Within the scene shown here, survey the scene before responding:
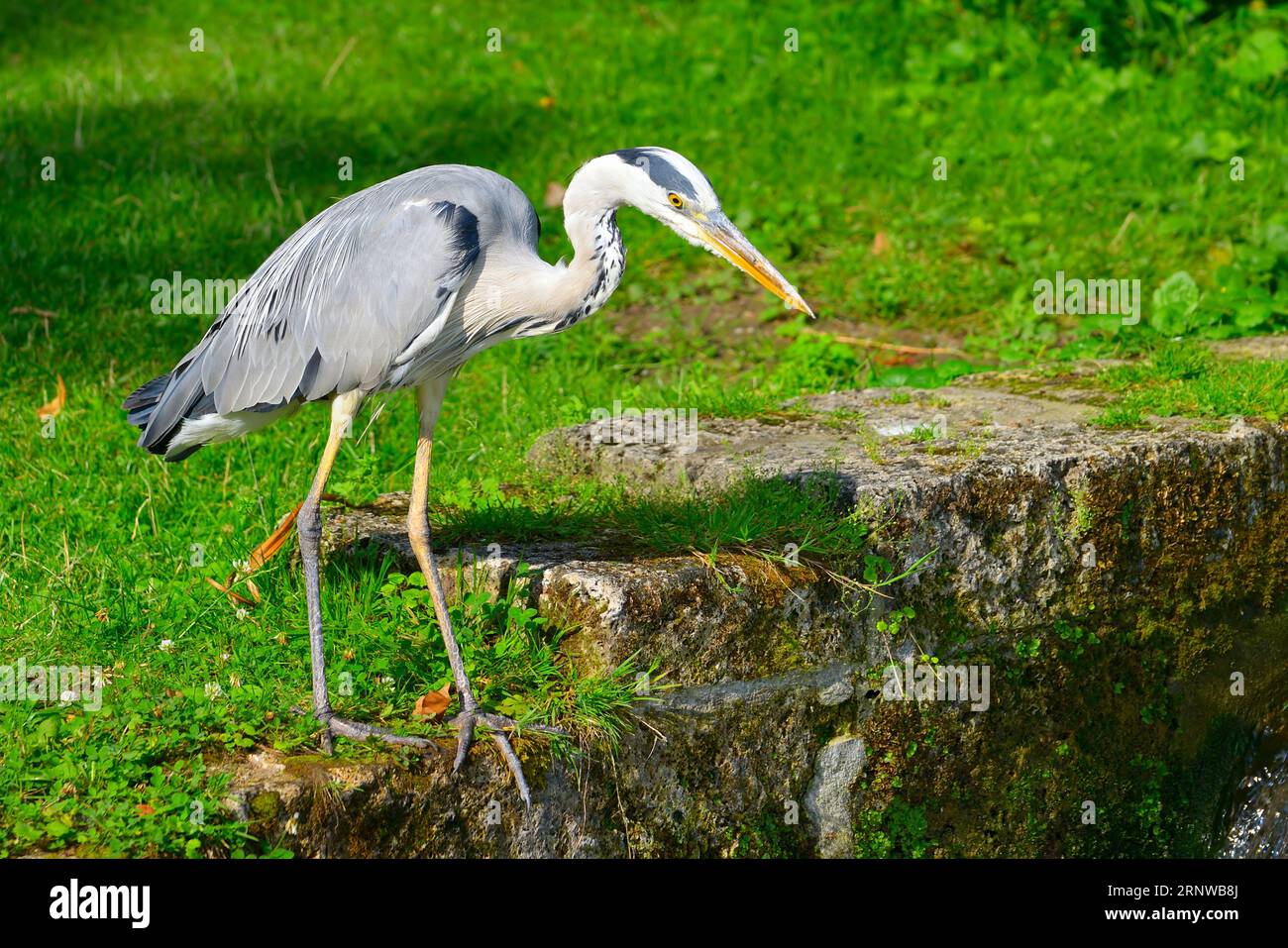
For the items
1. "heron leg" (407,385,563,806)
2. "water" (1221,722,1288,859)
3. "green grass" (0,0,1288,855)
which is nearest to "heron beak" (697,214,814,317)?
"green grass" (0,0,1288,855)

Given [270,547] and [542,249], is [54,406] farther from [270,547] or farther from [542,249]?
[542,249]

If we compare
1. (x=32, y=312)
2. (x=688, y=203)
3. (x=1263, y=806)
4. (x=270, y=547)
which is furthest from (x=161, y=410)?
(x=1263, y=806)

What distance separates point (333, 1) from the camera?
1080cm

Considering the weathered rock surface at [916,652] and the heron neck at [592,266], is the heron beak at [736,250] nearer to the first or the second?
the heron neck at [592,266]

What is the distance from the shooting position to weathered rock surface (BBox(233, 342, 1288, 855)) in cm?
394

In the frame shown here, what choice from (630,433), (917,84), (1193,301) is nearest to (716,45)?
(917,84)

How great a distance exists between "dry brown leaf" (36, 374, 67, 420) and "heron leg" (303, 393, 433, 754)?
226cm

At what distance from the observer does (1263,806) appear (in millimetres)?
5098

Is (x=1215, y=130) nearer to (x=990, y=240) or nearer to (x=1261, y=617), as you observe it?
(x=990, y=240)

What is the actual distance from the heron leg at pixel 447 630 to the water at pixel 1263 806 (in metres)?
2.58

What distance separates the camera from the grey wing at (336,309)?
4043 mm

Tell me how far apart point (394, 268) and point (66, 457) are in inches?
89.7

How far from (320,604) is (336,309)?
0.81 meters

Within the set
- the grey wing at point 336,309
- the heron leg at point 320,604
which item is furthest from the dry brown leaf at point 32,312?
the heron leg at point 320,604
